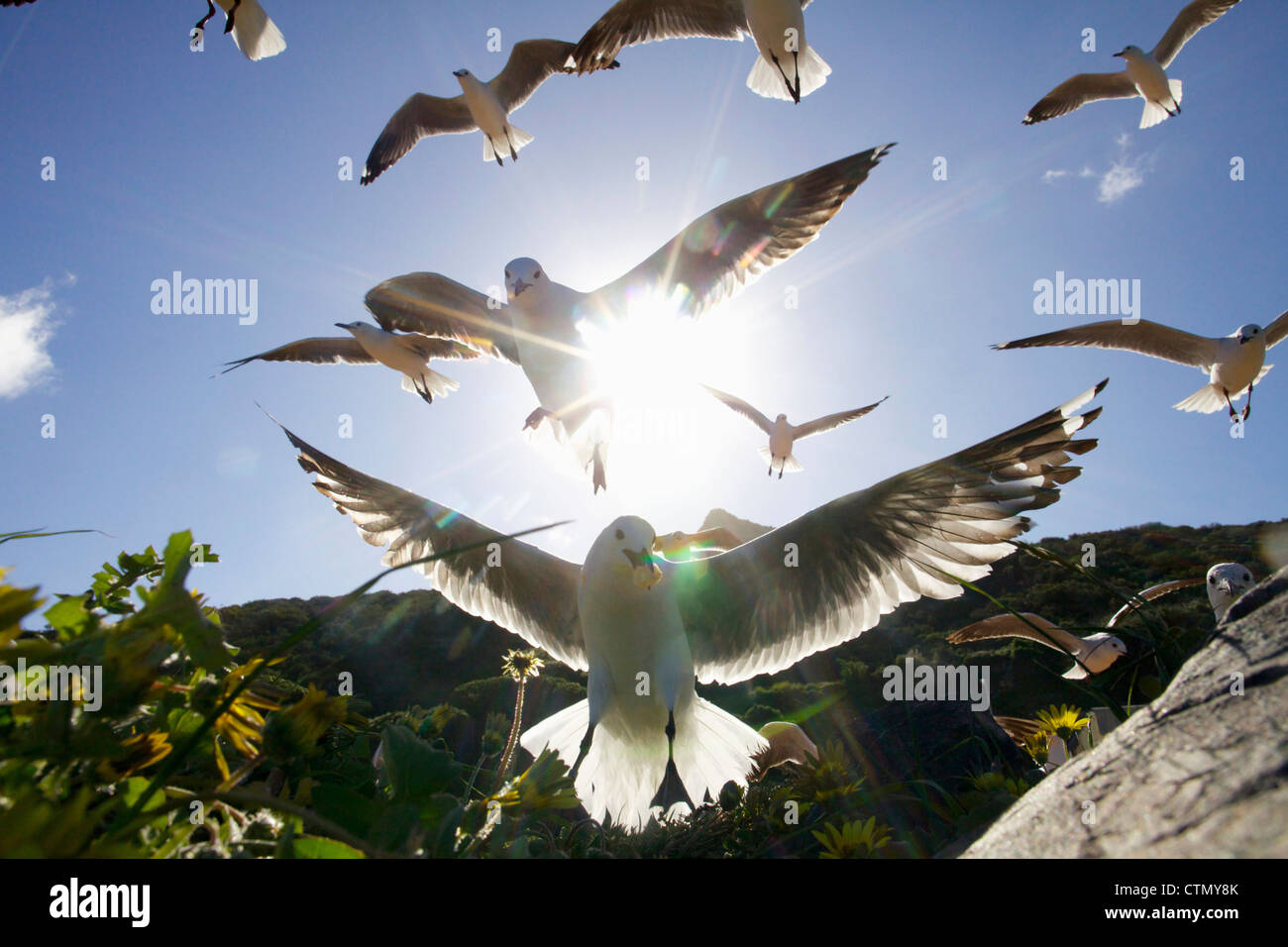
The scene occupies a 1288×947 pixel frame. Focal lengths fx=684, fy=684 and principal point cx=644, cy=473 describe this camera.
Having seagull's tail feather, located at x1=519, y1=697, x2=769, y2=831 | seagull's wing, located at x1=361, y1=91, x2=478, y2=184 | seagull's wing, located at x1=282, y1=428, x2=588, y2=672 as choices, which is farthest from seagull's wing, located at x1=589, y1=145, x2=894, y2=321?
seagull's wing, located at x1=361, y1=91, x2=478, y2=184

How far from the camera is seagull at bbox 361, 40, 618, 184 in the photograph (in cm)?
678

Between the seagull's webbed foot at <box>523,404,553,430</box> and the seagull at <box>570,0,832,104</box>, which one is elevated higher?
the seagull at <box>570,0,832,104</box>

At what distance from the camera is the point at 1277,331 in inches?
260

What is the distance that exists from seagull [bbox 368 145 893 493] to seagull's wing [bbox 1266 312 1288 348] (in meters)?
4.98

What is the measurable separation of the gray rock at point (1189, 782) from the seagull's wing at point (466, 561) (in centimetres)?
300

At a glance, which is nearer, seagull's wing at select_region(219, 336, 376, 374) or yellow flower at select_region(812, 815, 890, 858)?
yellow flower at select_region(812, 815, 890, 858)

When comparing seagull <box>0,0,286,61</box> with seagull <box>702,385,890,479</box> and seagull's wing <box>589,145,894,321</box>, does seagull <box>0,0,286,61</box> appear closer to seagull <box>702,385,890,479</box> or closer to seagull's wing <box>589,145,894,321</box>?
seagull's wing <box>589,145,894,321</box>

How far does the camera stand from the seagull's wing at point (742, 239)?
14.9ft

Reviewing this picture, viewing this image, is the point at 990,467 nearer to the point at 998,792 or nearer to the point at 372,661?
the point at 998,792

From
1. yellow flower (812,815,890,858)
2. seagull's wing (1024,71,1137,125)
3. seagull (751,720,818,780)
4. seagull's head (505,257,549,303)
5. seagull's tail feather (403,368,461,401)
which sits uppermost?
seagull's wing (1024,71,1137,125)

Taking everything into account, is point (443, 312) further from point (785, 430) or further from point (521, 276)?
point (785, 430)
